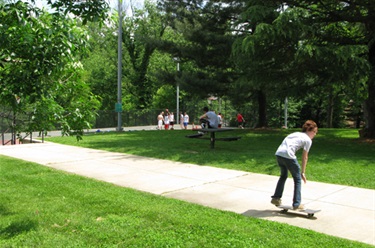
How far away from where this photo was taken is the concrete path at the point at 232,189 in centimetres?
562

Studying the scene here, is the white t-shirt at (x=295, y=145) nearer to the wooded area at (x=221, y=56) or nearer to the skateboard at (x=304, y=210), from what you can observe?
the skateboard at (x=304, y=210)

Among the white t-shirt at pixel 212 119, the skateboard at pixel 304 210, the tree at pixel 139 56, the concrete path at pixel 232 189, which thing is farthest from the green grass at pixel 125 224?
the tree at pixel 139 56

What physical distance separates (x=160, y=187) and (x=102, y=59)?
4361 centimetres

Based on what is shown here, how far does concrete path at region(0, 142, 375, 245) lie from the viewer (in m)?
5.62

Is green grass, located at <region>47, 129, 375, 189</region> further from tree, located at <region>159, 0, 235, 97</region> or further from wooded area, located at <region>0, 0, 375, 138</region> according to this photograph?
tree, located at <region>159, 0, 235, 97</region>

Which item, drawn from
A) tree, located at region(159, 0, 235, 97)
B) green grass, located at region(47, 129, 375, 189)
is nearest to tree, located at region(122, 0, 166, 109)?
tree, located at region(159, 0, 235, 97)

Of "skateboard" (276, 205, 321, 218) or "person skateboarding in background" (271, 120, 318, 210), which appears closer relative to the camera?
"skateboard" (276, 205, 321, 218)

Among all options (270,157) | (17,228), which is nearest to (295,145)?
(17,228)

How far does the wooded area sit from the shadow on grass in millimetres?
1311

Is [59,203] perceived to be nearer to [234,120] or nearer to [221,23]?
[221,23]

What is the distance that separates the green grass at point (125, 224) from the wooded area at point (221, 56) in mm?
1333

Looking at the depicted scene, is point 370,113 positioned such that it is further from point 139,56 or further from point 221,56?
point 139,56

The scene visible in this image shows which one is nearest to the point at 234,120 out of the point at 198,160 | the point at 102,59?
the point at 102,59

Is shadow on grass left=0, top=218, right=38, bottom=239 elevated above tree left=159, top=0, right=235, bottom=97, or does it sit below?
below
